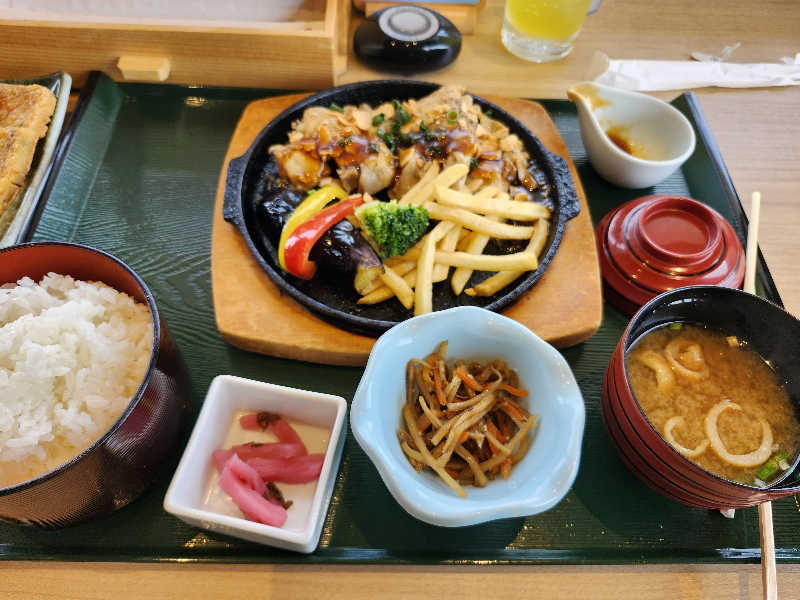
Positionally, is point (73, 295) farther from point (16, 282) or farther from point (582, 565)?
point (582, 565)

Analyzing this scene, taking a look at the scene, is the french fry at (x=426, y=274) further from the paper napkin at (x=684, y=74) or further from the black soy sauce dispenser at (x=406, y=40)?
the paper napkin at (x=684, y=74)

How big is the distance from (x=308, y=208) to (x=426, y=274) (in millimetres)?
531

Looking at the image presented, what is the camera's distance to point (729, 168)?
262cm

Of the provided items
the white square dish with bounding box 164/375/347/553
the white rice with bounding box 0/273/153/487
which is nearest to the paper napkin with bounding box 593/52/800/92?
the white square dish with bounding box 164/375/347/553

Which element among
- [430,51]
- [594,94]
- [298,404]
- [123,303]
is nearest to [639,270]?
[594,94]

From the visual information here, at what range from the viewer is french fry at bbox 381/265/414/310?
1.98 metres

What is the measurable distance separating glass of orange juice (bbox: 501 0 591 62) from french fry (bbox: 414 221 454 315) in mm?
1414

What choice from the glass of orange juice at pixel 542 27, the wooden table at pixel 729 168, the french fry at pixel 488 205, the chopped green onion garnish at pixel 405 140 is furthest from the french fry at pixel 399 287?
the glass of orange juice at pixel 542 27

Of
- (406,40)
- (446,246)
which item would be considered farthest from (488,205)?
(406,40)

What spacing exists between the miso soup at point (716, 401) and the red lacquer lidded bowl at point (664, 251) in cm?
29

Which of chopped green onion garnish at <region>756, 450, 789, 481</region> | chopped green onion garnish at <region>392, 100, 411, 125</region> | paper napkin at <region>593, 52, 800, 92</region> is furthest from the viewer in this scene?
paper napkin at <region>593, 52, 800, 92</region>

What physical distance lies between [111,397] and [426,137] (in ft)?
4.93

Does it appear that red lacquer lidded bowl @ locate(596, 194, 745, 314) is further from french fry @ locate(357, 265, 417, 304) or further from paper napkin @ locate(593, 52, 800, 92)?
paper napkin @ locate(593, 52, 800, 92)

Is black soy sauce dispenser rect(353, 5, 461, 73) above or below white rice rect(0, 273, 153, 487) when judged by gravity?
above
